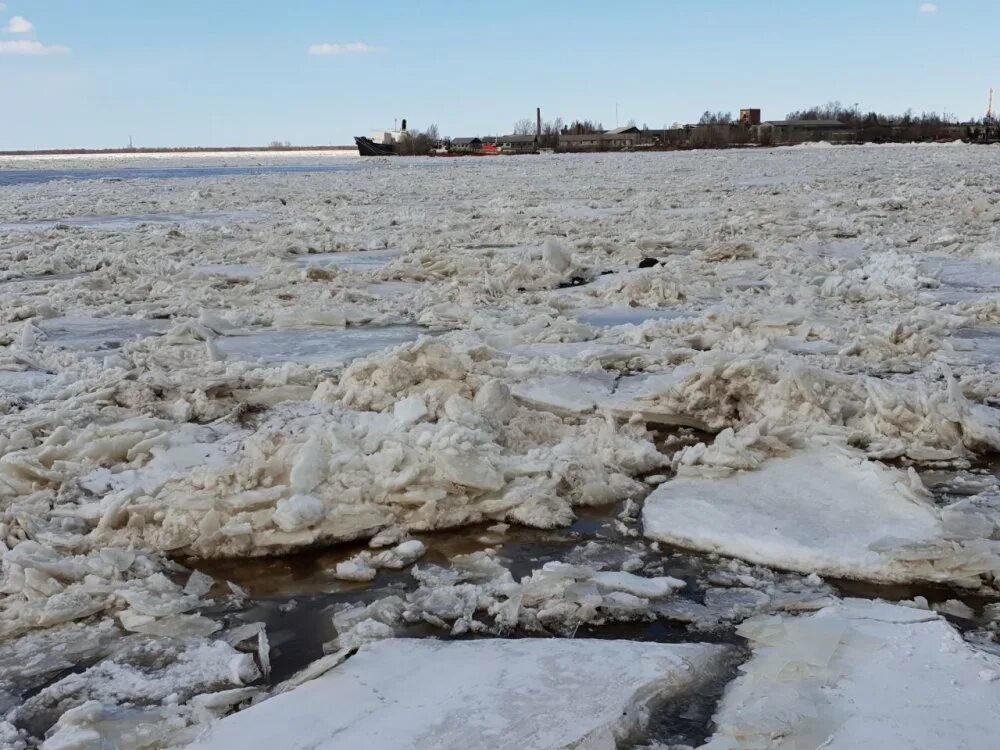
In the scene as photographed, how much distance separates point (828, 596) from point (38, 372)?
4.11m

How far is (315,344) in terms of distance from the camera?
5.37 metres

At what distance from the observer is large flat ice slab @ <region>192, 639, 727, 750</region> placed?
1798mm

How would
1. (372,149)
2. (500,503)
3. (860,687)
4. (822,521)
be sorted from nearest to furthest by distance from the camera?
(860,687)
(822,521)
(500,503)
(372,149)

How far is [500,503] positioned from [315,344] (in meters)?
2.64

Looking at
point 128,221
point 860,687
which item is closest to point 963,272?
point 860,687

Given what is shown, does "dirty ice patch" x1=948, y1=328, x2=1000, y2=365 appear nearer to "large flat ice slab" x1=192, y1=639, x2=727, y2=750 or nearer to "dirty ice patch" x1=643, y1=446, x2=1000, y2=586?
"dirty ice patch" x1=643, y1=446, x2=1000, y2=586

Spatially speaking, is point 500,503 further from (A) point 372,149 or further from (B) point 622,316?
(A) point 372,149

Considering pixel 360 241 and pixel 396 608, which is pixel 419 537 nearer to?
pixel 396 608

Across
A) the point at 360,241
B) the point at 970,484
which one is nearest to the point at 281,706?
the point at 970,484

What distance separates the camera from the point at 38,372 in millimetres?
4676

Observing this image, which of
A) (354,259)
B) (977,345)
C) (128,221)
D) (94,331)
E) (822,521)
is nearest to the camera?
(822,521)

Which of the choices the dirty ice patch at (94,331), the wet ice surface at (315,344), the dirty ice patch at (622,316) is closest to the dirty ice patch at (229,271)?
the dirty ice patch at (94,331)

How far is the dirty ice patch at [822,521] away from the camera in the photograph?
8.33 ft

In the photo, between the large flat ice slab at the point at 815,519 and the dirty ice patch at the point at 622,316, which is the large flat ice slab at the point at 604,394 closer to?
the large flat ice slab at the point at 815,519
